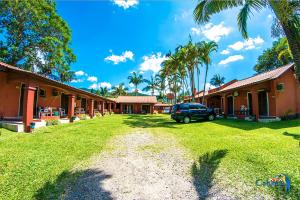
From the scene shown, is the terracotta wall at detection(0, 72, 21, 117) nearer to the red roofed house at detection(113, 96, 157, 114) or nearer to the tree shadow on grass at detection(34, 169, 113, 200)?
the tree shadow on grass at detection(34, 169, 113, 200)

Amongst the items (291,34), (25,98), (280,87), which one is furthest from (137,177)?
(280,87)

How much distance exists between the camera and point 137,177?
4.68m

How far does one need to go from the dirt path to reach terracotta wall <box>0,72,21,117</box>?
31.2 ft

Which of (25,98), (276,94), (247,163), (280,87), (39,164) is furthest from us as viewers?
(280,87)

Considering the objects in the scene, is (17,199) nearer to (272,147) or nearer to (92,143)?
(92,143)

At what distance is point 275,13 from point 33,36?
24.4 m

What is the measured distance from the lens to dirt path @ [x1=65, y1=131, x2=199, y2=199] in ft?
12.8

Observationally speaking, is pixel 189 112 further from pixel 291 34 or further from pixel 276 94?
pixel 291 34

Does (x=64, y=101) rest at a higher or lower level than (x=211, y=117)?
higher

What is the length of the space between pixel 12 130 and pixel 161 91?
52598 millimetres

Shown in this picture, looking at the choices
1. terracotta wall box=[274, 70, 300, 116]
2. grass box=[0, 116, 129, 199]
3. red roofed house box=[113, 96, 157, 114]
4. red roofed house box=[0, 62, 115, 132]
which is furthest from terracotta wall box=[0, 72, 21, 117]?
red roofed house box=[113, 96, 157, 114]

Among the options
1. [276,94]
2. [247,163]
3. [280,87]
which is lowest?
[247,163]

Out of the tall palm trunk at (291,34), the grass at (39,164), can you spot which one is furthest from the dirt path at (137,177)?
the tall palm trunk at (291,34)

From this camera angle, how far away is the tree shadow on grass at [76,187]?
3799mm
